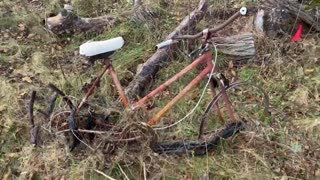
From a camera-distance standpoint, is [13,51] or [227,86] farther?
[13,51]

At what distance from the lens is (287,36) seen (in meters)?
5.20

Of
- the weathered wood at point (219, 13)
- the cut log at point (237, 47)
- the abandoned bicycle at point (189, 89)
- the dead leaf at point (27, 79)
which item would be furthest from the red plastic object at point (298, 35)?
the dead leaf at point (27, 79)

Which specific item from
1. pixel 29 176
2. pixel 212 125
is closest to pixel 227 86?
pixel 212 125

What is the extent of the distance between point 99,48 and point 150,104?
1102 mm

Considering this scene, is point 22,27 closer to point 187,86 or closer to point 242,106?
→ point 187,86

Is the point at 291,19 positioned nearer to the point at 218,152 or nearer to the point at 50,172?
the point at 218,152

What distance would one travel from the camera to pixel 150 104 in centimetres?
437

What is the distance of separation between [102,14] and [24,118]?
7.35 ft

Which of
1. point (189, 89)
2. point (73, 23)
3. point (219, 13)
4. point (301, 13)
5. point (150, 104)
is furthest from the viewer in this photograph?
point (219, 13)

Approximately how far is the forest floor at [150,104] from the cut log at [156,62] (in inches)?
4.4

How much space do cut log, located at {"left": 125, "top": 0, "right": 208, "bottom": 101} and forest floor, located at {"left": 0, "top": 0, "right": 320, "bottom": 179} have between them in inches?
4.4

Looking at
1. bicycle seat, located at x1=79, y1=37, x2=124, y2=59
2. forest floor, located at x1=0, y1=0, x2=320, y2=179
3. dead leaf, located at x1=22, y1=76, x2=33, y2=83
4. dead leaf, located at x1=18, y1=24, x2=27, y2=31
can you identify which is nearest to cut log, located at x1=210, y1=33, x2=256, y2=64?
forest floor, located at x1=0, y1=0, x2=320, y2=179

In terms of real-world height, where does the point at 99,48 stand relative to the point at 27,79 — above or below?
above

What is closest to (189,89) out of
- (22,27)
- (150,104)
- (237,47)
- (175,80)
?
(175,80)
